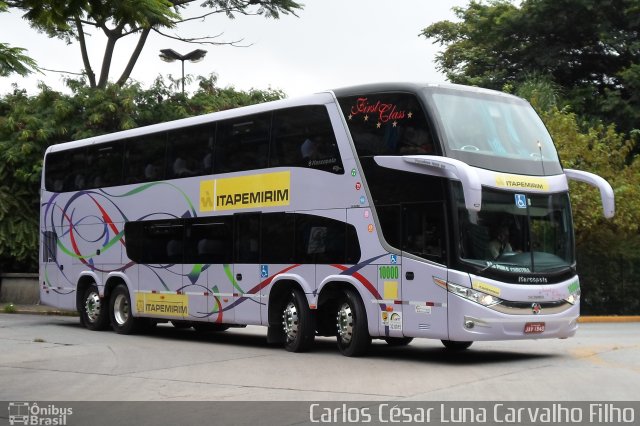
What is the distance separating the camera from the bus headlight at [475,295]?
14.4m

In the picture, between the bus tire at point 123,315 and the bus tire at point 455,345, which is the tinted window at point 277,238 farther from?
the bus tire at point 123,315

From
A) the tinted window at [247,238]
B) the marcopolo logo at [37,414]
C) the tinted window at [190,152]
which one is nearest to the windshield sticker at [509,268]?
the tinted window at [247,238]

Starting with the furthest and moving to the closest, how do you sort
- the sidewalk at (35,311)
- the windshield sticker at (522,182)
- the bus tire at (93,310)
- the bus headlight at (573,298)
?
1. the sidewalk at (35,311)
2. the bus tire at (93,310)
3. the bus headlight at (573,298)
4. the windshield sticker at (522,182)

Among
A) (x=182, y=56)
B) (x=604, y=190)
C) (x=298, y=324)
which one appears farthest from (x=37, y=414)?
(x=182, y=56)

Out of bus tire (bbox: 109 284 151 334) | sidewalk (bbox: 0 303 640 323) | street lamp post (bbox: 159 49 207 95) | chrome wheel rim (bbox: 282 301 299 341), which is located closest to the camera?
chrome wheel rim (bbox: 282 301 299 341)

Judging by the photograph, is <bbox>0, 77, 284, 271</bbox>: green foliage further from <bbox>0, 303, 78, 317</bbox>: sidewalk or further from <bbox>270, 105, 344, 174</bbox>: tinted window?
<bbox>270, 105, 344, 174</bbox>: tinted window

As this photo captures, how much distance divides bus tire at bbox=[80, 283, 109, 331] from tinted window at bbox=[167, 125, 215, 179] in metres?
4.04

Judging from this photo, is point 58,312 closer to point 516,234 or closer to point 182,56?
point 182,56

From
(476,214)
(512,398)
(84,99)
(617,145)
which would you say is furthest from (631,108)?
(512,398)

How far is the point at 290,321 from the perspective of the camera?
17.3 m

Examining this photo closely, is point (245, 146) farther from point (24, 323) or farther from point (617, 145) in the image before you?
point (617, 145)

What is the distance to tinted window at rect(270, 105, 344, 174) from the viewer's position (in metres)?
16.5

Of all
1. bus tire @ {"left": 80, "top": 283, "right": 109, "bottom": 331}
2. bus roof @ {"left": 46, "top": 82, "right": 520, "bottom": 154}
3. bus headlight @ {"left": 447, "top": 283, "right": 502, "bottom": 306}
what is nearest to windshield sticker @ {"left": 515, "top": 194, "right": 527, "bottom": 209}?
bus headlight @ {"left": 447, "top": 283, "right": 502, "bottom": 306}

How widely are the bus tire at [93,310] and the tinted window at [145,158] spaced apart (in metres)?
2.92
